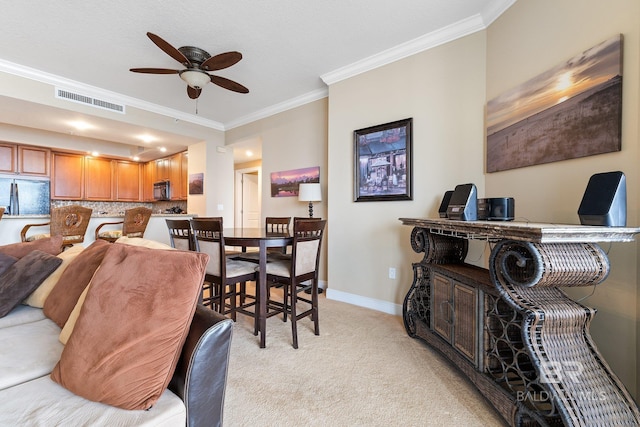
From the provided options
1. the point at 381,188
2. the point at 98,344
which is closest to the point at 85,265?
the point at 98,344

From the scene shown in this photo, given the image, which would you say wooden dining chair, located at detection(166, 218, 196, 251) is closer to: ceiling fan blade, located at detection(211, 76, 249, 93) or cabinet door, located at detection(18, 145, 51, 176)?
ceiling fan blade, located at detection(211, 76, 249, 93)

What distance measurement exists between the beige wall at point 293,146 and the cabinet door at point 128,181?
145 inches

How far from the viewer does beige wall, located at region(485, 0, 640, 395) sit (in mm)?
1216

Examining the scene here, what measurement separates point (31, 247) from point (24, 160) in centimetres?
504

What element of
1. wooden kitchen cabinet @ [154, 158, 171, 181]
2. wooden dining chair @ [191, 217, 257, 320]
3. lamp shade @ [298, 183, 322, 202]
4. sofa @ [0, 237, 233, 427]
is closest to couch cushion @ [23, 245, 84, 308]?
sofa @ [0, 237, 233, 427]

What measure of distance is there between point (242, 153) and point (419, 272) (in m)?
5.00

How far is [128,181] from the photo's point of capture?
634cm

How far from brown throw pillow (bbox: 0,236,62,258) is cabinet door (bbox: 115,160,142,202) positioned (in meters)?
5.33

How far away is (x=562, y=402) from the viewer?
978 millimetres

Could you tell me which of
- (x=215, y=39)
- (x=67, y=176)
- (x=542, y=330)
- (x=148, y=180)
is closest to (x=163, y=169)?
(x=148, y=180)

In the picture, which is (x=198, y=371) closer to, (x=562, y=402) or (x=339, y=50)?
(x=562, y=402)

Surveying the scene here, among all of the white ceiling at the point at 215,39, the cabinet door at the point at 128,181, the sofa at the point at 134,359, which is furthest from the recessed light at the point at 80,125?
the sofa at the point at 134,359

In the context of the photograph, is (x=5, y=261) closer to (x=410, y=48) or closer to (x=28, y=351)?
(x=28, y=351)

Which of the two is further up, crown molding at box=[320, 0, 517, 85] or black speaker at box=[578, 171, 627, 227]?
crown molding at box=[320, 0, 517, 85]
